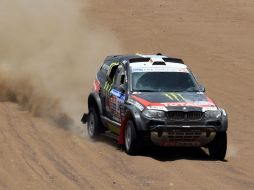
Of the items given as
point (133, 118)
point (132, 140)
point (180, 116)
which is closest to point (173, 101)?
point (180, 116)

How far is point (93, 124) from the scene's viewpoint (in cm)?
1634

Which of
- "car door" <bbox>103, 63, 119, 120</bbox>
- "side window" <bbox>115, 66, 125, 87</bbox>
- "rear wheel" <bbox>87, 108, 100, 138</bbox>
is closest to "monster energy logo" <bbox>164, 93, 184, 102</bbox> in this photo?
"side window" <bbox>115, 66, 125, 87</bbox>

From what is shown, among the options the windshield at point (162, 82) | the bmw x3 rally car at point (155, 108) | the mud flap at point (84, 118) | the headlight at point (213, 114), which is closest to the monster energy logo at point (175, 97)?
the bmw x3 rally car at point (155, 108)

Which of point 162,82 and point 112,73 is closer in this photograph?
point 162,82

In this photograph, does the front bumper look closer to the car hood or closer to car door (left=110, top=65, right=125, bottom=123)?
the car hood

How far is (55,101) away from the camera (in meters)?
19.7

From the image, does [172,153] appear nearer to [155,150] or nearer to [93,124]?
[155,150]

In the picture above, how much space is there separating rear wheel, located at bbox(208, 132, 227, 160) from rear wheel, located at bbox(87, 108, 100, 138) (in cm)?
301

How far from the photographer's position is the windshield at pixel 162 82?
14836 mm

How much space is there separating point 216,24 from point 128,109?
75.3 ft

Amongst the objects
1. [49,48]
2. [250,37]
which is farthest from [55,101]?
[250,37]

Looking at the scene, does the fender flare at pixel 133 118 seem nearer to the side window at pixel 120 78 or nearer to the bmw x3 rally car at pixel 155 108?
the bmw x3 rally car at pixel 155 108

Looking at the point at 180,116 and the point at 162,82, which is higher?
the point at 162,82

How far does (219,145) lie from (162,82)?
1.85m
